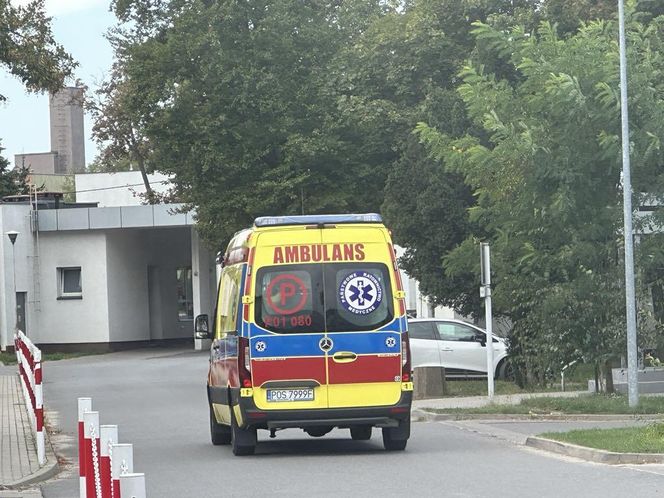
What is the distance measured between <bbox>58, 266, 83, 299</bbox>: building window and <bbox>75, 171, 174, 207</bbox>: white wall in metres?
34.7

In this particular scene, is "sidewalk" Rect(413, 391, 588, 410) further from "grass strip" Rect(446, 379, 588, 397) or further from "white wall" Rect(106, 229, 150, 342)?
"white wall" Rect(106, 229, 150, 342)

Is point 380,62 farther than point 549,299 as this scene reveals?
Yes

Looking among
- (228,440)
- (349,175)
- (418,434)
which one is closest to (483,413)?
(418,434)

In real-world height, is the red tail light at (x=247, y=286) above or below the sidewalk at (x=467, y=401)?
above

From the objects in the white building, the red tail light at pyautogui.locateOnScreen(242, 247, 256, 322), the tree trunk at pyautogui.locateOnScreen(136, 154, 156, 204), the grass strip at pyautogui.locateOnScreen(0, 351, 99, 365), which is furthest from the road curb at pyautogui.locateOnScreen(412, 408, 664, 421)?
the tree trunk at pyautogui.locateOnScreen(136, 154, 156, 204)

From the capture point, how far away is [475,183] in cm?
2778

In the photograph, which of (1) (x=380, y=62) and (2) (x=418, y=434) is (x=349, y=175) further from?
(2) (x=418, y=434)

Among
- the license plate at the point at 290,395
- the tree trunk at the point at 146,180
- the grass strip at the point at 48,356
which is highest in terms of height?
the tree trunk at the point at 146,180

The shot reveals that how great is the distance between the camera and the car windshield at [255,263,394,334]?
53.2ft

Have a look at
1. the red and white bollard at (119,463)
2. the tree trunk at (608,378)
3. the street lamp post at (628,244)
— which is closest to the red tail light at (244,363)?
the street lamp post at (628,244)

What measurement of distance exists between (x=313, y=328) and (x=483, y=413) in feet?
21.9

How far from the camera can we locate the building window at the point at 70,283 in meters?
57.1

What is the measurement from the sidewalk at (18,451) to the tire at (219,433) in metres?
2.04

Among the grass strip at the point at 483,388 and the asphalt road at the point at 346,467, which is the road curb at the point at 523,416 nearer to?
the asphalt road at the point at 346,467
